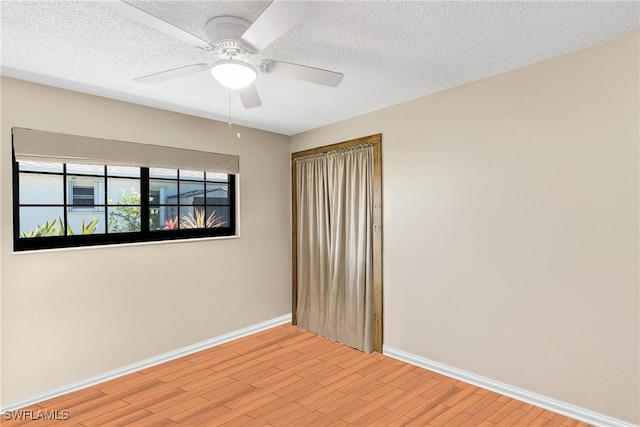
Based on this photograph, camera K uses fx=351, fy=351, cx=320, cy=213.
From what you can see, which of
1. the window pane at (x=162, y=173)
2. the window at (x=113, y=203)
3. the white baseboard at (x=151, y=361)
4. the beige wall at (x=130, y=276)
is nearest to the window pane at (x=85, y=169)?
the window at (x=113, y=203)

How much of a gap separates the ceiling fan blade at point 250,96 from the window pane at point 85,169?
1602 millimetres

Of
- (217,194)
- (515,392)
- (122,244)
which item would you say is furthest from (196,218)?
(515,392)

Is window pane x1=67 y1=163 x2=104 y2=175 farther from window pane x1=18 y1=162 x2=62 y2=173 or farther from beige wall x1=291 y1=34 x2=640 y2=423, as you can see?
beige wall x1=291 y1=34 x2=640 y2=423

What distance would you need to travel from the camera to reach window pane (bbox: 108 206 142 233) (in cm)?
319

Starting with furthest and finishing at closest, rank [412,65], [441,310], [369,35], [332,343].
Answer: [332,343]
[441,310]
[412,65]
[369,35]

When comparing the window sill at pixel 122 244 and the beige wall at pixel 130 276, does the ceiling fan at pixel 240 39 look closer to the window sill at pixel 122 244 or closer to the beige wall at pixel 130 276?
the beige wall at pixel 130 276

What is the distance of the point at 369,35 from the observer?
6.57 feet

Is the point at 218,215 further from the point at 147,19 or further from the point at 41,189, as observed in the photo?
the point at 147,19

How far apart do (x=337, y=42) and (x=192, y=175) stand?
233 cm

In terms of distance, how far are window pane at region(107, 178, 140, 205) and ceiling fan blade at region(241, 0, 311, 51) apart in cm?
218

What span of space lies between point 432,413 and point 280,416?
1.07 meters

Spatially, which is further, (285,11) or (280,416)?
(280,416)

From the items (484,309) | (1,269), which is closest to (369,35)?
(484,309)

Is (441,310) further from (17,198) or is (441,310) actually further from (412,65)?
(17,198)
